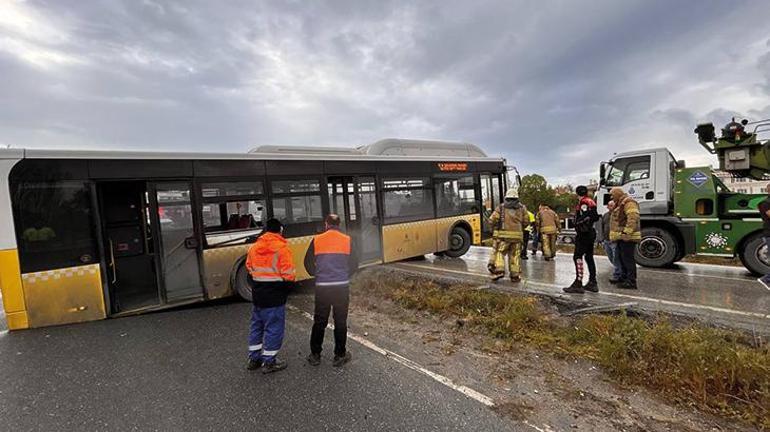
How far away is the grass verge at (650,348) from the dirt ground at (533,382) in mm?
168

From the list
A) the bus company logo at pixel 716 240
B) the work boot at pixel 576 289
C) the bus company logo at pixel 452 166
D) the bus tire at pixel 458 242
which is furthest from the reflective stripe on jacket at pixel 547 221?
the work boot at pixel 576 289

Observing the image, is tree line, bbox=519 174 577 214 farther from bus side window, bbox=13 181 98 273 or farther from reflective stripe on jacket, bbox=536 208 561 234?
bus side window, bbox=13 181 98 273

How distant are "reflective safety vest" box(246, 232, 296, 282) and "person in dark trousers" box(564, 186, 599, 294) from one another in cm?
492

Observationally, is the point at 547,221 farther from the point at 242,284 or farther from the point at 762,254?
the point at 242,284

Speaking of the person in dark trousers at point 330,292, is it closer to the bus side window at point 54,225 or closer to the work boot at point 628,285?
the bus side window at point 54,225

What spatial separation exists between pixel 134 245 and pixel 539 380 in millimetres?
6691

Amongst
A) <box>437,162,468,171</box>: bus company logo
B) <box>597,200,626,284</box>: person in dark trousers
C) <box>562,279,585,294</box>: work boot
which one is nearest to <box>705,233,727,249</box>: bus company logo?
<box>597,200,626,284</box>: person in dark trousers

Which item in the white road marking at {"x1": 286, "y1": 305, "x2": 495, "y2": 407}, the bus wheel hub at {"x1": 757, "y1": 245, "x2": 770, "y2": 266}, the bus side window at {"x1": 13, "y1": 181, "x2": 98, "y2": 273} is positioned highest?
the bus side window at {"x1": 13, "y1": 181, "x2": 98, "y2": 273}

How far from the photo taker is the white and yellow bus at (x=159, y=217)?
16.3 feet

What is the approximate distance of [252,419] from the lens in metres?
2.91

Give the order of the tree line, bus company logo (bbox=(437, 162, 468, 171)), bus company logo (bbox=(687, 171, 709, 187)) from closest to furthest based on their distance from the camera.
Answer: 1. bus company logo (bbox=(687, 171, 709, 187))
2. bus company logo (bbox=(437, 162, 468, 171))
3. the tree line

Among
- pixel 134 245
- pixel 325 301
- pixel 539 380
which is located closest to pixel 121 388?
pixel 325 301

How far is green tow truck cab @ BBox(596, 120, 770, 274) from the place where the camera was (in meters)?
7.26

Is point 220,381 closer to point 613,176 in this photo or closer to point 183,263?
point 183,263
